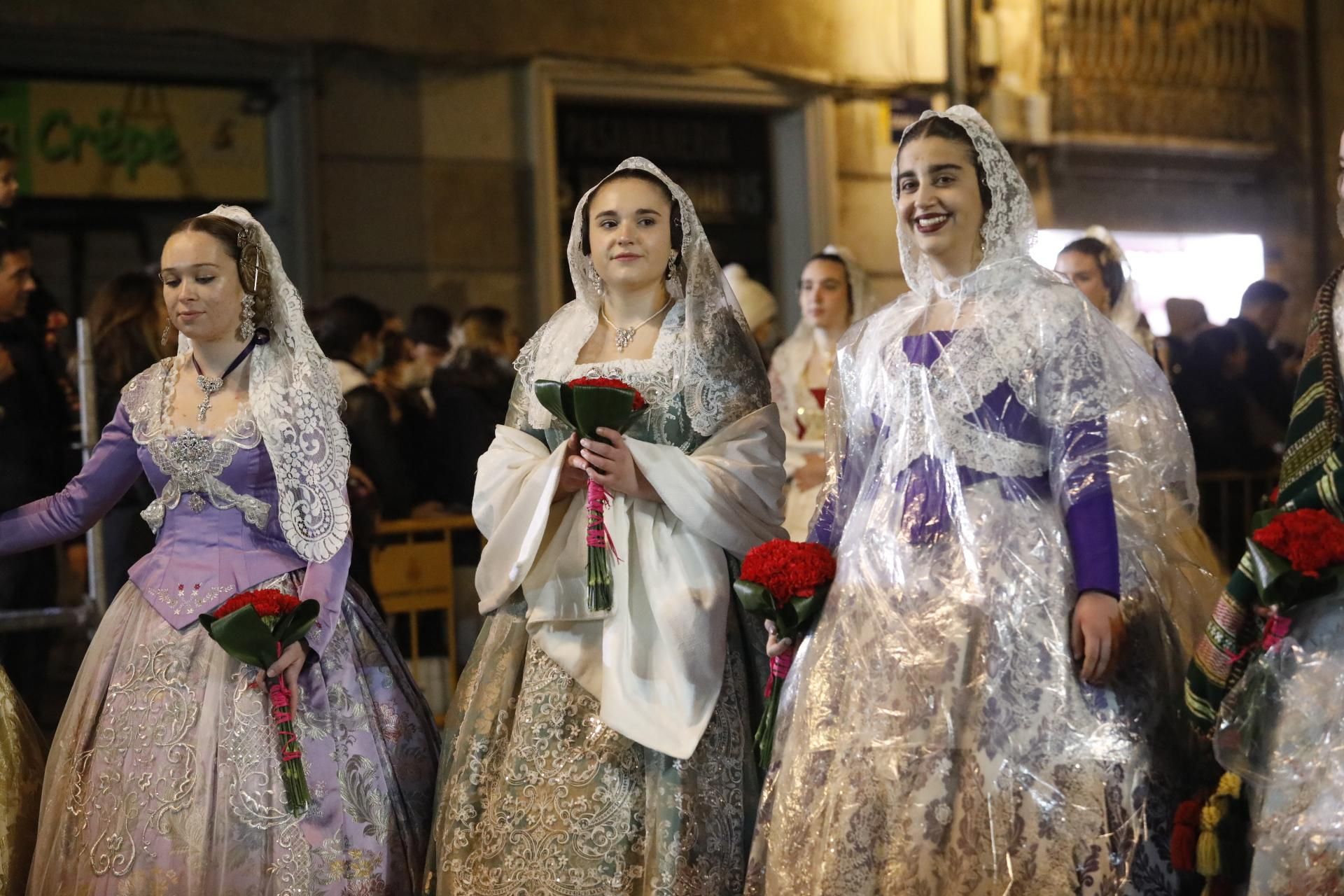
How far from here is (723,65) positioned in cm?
995

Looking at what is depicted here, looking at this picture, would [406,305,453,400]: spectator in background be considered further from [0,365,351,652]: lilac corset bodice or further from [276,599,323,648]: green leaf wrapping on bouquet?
[276,599,323,648]: green leaf wrapping on bouquet

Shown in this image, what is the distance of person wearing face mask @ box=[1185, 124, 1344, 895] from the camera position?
9.24ft

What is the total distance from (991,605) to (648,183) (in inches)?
60.1

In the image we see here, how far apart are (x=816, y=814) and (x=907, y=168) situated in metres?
1.43

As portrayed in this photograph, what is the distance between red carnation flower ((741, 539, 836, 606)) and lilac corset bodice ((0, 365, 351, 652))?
107cm

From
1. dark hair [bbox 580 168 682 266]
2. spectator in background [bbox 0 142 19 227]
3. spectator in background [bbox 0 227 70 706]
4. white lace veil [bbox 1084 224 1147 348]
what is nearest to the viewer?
dark hair [bbox 580 168 682 266]

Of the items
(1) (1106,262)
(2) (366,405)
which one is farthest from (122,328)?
(1) (1106,262)

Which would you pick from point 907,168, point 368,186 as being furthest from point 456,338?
point 907,168

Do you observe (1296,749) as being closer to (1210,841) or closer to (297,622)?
(1210,841)

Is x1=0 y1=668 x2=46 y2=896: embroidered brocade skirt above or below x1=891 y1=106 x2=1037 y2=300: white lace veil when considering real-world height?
below

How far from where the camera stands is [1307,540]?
2842 mm

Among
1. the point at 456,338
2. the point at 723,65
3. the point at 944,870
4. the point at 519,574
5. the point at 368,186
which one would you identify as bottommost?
the point at 944,870

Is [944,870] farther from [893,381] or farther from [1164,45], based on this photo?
[1164,45]

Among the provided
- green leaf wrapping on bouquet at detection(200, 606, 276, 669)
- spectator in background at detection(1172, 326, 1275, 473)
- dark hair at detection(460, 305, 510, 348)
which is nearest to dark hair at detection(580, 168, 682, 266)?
green leaf wrapping on bouquet at detection(200, 606, 276, 669)
